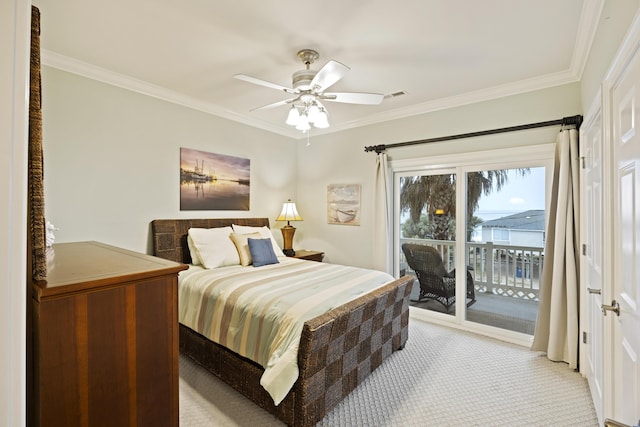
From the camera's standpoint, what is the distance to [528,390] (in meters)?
2.29

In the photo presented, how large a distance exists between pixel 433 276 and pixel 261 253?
210 centimetres

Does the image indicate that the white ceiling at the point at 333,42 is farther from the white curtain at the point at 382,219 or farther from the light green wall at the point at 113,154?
the white curtain at the point at 382,219

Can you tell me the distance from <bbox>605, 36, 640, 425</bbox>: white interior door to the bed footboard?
1329 millimetres

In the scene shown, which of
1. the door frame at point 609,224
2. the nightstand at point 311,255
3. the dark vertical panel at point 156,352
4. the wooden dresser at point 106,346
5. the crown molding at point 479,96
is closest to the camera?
the wooden dresser at point 106,346

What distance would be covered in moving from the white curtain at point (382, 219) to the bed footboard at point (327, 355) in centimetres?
110

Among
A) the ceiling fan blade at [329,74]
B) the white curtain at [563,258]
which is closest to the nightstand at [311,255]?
the ceiling fan blade at [329,74]

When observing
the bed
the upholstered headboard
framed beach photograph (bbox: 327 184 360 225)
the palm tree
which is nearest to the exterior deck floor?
the palm tree

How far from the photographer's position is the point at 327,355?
1907 millimetres

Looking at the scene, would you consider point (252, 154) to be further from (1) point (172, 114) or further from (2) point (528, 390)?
(2) point (528, 390)

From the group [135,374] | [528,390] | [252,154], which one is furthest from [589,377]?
[252,154]

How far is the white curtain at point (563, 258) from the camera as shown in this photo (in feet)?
8.41

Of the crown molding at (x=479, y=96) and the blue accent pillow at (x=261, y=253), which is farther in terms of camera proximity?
the blue accent pillow at (x=261, y=253)

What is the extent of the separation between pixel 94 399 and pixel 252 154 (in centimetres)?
360

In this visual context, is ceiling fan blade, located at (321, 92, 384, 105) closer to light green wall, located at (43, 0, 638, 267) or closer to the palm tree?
light green wall, located at (43, 0, 638, 267)
